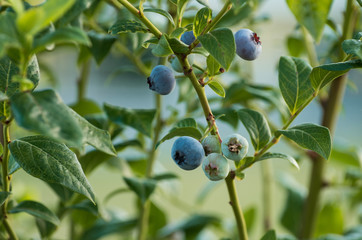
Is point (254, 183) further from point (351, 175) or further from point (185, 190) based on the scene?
point (351, 175)

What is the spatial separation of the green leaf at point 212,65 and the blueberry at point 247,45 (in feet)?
0.12

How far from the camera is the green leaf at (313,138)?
1.58 feet

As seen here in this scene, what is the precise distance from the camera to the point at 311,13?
20.9 inches

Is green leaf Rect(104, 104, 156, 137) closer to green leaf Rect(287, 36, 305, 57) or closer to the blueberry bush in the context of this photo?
the blueberry bush

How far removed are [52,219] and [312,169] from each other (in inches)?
22.0

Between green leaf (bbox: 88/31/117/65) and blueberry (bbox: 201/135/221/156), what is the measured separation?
26 cm

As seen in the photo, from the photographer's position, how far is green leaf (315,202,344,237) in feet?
3.38

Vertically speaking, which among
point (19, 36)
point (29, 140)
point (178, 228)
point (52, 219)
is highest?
point (19, 36)

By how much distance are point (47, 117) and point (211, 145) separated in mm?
193

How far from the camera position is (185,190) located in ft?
14.3

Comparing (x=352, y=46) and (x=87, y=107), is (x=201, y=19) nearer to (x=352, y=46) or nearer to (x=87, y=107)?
(x=352, y=46)

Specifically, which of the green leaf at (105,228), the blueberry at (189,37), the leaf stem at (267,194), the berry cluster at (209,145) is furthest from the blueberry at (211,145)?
the leaf stem at (267,194)

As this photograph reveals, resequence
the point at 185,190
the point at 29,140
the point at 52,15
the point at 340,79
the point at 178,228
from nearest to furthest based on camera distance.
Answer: the point at 52,15 → the point at 29,140 → the point at 340,79 → the point at 178,228 → the point at 185,190

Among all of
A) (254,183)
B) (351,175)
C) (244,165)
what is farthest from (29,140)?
(254,183)
